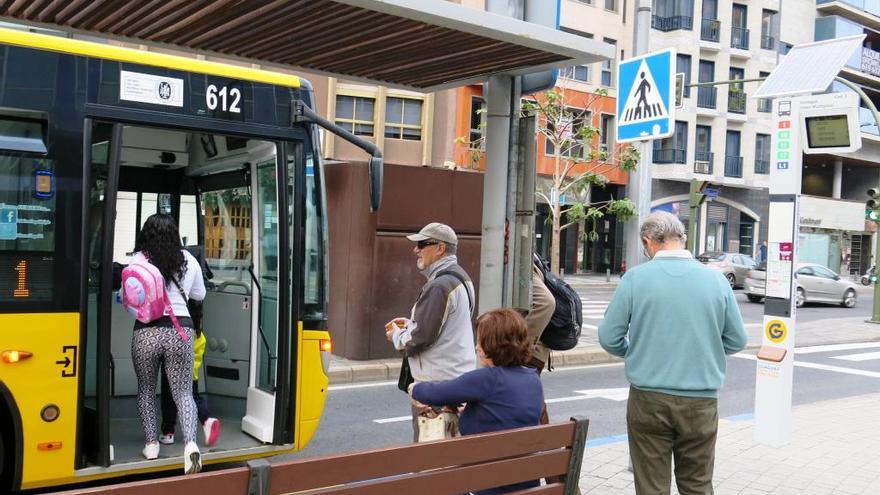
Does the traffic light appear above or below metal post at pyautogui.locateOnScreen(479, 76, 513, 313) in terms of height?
above

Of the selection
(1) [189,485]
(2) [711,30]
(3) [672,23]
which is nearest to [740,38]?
(2) [711,30]

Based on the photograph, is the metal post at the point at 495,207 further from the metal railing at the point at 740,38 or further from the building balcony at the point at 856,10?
the building balcony at the point at 856,10

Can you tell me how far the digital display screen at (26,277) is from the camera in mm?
4266

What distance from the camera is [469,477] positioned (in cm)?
317

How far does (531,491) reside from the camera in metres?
3.40

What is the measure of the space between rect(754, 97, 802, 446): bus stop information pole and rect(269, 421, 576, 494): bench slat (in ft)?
13.2

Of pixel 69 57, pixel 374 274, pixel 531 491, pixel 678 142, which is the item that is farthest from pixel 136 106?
pixel 678 142

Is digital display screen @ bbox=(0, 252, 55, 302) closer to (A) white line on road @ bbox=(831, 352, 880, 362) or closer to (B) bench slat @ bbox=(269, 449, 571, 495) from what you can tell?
(B) bench slat @ bbox=(269, 449, 571, 495)

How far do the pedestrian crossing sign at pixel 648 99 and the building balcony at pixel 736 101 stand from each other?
39265 mm

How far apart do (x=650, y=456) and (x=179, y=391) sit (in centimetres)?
299

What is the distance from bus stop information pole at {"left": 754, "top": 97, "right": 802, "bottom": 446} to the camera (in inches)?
268

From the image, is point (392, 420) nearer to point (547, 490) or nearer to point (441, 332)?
point (441, 332)

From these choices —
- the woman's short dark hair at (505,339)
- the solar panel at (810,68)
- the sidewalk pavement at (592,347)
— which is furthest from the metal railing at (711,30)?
the woman's short dark hair at (505,339)

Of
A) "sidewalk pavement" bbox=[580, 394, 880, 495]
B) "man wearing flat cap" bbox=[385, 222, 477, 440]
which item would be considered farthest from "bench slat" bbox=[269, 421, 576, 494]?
"sidewalk pavement" bbox=[580, 394, 880, 495]
